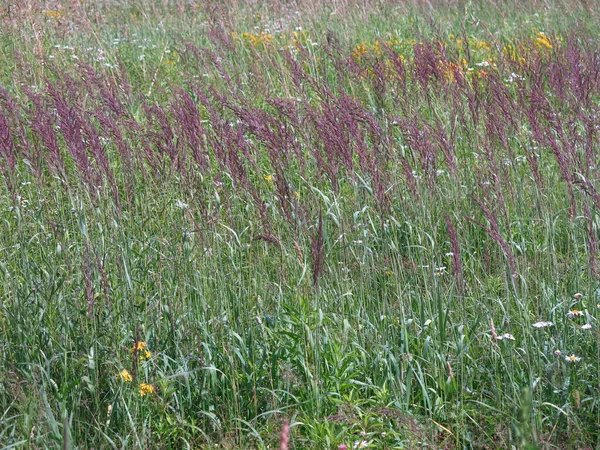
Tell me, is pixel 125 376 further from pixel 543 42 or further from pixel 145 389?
pixel 543 42

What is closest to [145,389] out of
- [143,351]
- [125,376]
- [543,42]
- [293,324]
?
[125,376]

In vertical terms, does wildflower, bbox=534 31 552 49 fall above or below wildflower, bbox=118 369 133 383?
below

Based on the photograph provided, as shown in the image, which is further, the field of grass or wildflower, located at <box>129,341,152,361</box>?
wildflower, located at <box>129,341,152,361</box>

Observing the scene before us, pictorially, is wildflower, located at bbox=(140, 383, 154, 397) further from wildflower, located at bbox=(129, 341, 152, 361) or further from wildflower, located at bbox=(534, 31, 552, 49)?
wildflower, located at bbox=(534, 31, 552, 49)

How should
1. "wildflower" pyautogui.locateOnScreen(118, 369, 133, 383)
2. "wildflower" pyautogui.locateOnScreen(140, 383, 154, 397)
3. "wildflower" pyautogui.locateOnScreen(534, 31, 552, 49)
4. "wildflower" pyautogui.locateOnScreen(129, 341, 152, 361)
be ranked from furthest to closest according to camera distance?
1. "wildflower" pyautogui.locateOnScreen(534, 31, 552, 49)
2. "wildflower" pyautogui.locateOnScreen(129, 341, 152, 361)
3. "wildflower" pyautogui.locateOnScreen(140, 383, 154, 397)
4. "wildflower" pyautogui.locateOnScreen(118, 369, 133, 383)

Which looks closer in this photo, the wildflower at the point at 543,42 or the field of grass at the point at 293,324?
the field of grass at the point at 293,324

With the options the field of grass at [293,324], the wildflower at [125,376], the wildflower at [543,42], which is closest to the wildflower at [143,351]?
the field of grass at [293,324]

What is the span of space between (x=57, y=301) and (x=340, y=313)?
3.61 ft

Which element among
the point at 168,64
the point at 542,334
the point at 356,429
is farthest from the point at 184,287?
the point at 168,64

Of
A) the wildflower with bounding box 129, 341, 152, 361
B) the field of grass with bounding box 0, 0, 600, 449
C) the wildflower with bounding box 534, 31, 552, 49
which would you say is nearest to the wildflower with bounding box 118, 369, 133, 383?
the field of grass with bounding box 0, 0, 600, 449

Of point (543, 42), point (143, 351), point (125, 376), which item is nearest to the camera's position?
point (125, 376)

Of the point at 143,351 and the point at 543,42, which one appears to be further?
the point at 543,42

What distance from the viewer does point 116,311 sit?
9.61 feet

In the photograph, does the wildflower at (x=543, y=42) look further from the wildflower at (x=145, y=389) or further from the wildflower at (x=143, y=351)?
the wildflower at (x=145, y=389)
